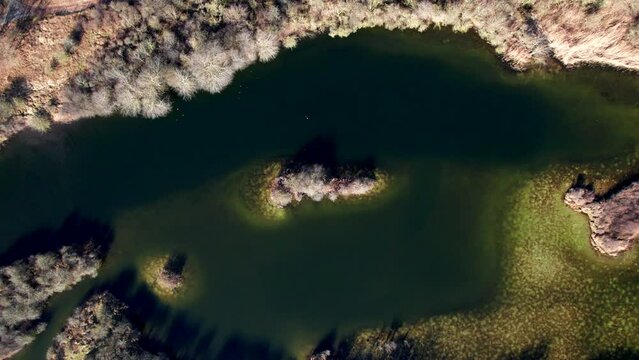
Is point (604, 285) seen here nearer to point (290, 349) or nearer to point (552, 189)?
point (552, 189)

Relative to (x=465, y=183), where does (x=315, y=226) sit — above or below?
below

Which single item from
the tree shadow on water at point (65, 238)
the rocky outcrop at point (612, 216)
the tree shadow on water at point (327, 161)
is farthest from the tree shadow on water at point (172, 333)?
the rocky outcrop at point (612, 216)

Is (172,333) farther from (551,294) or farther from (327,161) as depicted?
(551,294)

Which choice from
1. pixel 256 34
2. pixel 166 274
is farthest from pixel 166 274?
pixel 256 34

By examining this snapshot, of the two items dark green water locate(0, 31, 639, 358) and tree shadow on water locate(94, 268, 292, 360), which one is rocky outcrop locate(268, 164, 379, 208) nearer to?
dark green water locate(0, 31, 639, 358)

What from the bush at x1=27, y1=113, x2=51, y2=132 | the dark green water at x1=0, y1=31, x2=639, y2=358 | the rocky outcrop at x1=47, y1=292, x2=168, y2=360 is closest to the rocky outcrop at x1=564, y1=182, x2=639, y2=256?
the dark green water at x1=0, y1=31, x2=639, y2=358

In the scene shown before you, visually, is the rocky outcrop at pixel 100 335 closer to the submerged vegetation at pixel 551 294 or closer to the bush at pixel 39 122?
the bush at pixel 39 122

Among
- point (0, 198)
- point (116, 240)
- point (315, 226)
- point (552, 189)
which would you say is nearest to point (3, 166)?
point (0, 198)
